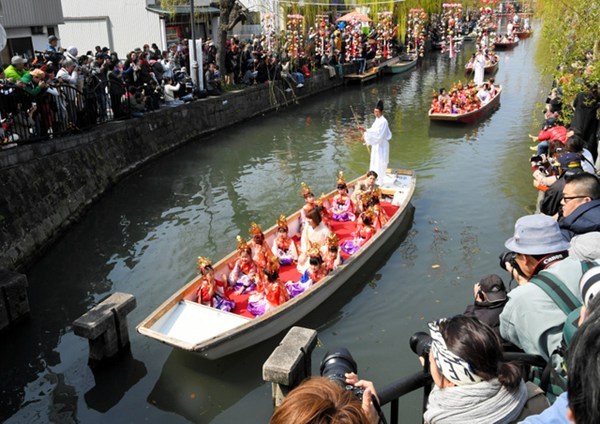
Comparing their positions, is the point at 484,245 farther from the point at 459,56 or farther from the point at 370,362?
the point at 459,56

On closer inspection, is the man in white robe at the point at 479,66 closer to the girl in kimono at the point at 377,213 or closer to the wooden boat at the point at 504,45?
the girl in kimono at the point at 377,213

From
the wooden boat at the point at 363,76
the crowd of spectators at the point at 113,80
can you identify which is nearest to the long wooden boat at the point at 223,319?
the crowd of spectators at the point at 113,80

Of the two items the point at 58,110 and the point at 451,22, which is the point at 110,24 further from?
the point at 58,110

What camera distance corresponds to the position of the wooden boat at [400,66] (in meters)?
30.6

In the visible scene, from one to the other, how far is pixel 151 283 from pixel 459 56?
33488 millimetres

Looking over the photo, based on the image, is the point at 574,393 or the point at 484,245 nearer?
the point at 574,393

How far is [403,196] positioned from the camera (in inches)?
423

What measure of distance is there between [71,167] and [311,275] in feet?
20.3

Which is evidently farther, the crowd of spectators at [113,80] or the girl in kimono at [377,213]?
the crowd of spectators at [113,80]

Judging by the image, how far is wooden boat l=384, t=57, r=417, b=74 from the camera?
30641 millimetres

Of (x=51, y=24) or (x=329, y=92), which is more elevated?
(x=51, y=24)

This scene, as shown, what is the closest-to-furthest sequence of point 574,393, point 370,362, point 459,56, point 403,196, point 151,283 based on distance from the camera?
point 574,393 → point 370,362 → point 151,283 → point 403,196 → point 459,56

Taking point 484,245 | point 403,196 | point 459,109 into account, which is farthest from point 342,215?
point 459,109

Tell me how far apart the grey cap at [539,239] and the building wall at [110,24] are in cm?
2282
